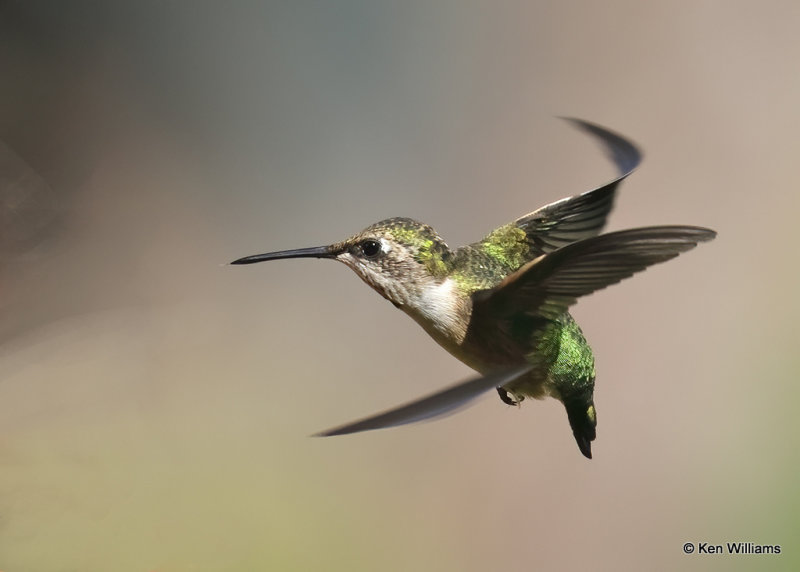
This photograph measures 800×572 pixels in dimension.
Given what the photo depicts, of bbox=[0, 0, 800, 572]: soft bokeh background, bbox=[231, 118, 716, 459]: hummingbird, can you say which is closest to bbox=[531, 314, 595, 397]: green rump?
bbox=[231, 118, 716, 459]: hummingbird

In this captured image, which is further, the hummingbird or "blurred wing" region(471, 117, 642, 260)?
"blurred wing" region(471, 117, 642, 260)

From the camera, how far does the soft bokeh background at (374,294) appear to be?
121 centimetres

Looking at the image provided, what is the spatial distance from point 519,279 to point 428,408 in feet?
0.37

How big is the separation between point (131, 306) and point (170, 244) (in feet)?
0.45

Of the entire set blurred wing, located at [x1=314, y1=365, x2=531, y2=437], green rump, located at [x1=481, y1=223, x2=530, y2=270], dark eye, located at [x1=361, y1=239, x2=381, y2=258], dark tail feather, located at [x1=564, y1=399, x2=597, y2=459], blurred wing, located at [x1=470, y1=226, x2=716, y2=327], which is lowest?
dark tail feather, located at [x1=564, y1=399, x2=597, y2=459]

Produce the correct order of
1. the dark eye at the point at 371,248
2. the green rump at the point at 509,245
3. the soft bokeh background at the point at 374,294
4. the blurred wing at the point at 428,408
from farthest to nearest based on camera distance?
1. the soft bokeh background at the point at 374,294
2. the green rump at the point at 509,245
3. the dark eye at the point at 371,248
4. the blurred wing at the point at 428,408

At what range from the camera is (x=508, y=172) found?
1454 millimetres

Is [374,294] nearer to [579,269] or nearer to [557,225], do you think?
[557,225]

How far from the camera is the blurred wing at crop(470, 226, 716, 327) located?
279 millimetres

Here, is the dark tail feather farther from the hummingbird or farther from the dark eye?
the dark eye

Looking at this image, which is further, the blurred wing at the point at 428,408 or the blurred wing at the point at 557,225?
the blurred wing at the point at 557,225

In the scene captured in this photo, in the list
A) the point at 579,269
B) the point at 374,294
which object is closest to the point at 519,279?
the point at 579,269

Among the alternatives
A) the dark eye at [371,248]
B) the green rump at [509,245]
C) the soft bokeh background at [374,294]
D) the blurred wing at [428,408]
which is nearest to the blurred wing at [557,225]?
the green rump at [509,245]

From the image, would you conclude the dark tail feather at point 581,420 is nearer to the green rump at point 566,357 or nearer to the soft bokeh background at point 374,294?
the green rump at point 566,357
